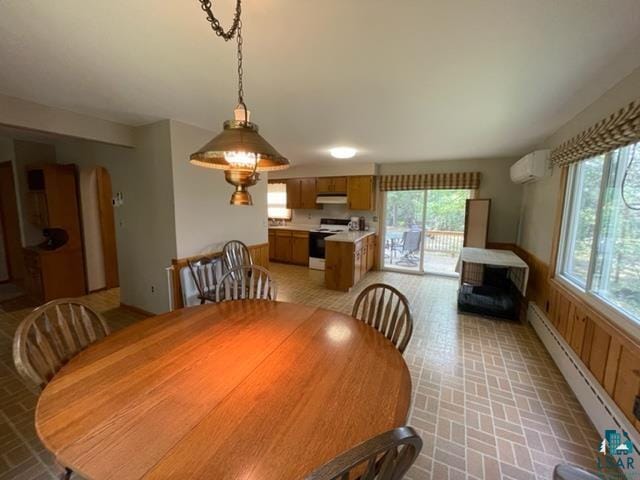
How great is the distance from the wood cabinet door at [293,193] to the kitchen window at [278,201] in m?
0.29

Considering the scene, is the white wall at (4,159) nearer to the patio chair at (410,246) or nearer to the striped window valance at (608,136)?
the patio chair at (410,246)

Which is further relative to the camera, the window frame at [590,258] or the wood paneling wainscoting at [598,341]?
the window frame at [590,258]

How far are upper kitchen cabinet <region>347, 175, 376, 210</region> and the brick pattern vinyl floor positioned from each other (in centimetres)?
285

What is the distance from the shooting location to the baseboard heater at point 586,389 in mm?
1588

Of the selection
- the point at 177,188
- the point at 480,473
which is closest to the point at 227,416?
the point at 480,473

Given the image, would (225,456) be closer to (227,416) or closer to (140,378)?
(227,416)

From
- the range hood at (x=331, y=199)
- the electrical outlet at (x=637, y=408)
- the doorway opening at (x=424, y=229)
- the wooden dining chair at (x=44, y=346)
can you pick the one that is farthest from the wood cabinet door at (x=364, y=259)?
the wooden dining chair at (x=44, y=346)

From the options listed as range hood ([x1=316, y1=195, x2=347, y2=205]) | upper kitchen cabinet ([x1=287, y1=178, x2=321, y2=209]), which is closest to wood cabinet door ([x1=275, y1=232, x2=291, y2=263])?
upper kitchen cabinet ([x1=287, y1=178, x2=321, y2=209])

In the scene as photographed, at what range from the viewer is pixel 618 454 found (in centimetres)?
155

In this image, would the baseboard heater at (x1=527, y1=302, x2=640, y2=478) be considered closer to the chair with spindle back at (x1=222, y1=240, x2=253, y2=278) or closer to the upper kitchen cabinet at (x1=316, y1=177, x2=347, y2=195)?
the chair with spindle back at (x1=222, y1=240, x2=253, y2=278)

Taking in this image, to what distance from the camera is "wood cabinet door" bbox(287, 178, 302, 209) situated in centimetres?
638

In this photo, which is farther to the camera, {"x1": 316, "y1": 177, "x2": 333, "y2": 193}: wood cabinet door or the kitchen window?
the kitchen window

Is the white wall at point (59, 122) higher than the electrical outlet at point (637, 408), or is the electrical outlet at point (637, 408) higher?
the white wall at point (59, 122)

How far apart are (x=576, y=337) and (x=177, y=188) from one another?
159 inches
